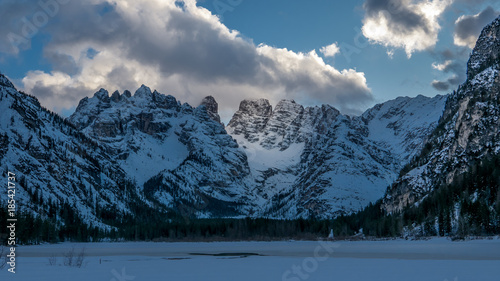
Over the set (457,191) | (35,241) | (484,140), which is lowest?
(35,241)

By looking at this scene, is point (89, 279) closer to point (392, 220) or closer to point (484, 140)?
point (392, 220)

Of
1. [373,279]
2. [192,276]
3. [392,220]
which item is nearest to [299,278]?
[373,279]

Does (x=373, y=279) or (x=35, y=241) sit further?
(x=35, y=241)

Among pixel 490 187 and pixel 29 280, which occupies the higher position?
pixel 490 187

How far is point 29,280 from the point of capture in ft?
103

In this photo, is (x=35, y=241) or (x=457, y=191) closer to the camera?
(x=35, y=241)

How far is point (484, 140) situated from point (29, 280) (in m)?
198

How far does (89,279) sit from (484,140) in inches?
7656

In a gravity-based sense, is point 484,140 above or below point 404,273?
above

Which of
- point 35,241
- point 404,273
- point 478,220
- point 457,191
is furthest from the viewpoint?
point 457,191

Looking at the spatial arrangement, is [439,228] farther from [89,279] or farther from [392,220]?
[89,279]

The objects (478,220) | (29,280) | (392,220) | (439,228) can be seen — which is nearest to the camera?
(29,280)

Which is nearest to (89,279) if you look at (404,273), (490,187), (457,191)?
(404,273)

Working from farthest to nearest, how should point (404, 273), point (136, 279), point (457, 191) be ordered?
1. point (457, 191)
2. point (404, 273)
3. point (136, 279)
